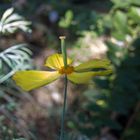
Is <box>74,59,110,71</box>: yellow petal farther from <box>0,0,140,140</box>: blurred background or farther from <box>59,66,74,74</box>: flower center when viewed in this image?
<box>0,0,140,140</box>: blurred background

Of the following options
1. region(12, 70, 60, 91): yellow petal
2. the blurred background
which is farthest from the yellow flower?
the blurred background

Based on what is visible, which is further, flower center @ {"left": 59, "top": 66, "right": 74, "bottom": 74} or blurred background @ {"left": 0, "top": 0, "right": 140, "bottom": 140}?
blurred background @ {"left": 0, "top": 0, "right": 140, "bottom": 140}

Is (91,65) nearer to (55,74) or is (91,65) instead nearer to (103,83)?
(55,74)

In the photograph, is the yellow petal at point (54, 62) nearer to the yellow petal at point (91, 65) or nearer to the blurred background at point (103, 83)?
the yellow petal at point (91, 65)

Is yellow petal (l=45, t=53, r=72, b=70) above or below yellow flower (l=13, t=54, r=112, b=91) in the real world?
above

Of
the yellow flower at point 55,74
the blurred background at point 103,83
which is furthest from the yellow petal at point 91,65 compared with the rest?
the blurred background at point 103,83

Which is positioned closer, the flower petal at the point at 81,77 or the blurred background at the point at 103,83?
the flower petal at the point at 81,77

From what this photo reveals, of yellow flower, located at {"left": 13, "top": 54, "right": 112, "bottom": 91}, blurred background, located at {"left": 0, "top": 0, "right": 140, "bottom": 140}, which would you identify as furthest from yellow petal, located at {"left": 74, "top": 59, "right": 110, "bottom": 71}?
blurred background, located at {"left": 0, "top": 0, "right": 140, "bottom": 140}

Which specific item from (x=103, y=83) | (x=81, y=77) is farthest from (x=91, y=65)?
(x=103, y=83)

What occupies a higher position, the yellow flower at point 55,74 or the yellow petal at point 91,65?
the yellow petal at point 91,65
